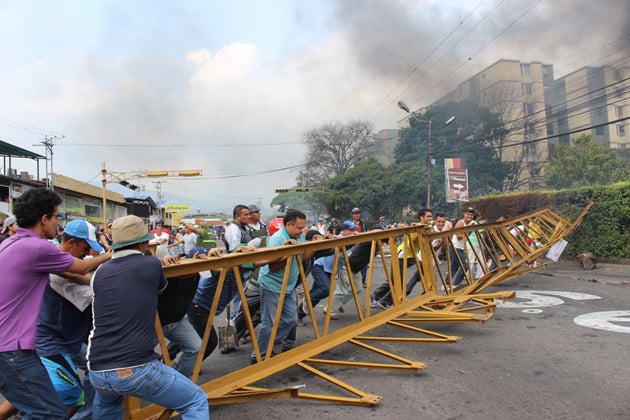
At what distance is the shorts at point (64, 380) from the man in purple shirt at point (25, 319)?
32 cm

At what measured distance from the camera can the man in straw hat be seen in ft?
7.11

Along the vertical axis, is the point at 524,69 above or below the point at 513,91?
above

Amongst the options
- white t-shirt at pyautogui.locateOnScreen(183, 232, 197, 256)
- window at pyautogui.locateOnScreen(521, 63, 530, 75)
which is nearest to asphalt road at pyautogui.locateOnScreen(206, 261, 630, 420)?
white t-shirt at pyautogui.locateOnScreen(183, 232, 197, 256)

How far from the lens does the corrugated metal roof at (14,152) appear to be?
23447 millimetres

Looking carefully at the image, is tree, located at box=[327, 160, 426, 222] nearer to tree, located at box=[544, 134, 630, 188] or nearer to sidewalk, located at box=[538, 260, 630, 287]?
tree, located at box=[544, 134, 630, 188]

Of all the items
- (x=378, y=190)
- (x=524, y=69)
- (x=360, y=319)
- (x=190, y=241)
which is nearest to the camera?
(x=360, y=319)

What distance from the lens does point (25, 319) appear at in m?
2.26

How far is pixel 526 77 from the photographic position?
26938 mm

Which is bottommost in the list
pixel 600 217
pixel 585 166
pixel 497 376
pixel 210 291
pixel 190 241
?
pixel 497 376

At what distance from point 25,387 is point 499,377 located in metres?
3.51

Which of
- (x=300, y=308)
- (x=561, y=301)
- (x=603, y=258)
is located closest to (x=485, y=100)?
(x=603, y=258)

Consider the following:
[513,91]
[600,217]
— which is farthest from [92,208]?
[600,217]

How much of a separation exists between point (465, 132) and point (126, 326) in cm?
3813

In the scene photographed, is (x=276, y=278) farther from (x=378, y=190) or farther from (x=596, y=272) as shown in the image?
(x=378, y=190)
